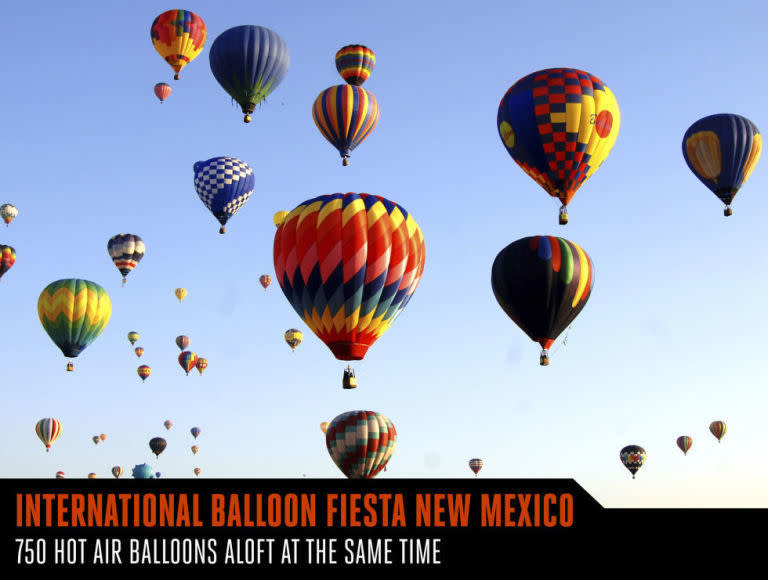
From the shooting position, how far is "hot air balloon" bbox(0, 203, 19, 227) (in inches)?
2181

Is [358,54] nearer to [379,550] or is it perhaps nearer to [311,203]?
[311,203]

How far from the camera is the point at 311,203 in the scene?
2797 cm

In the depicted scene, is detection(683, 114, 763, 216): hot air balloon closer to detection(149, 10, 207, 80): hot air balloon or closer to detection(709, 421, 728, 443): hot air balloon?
detection(149, 10, 207, 80): hot air balloon

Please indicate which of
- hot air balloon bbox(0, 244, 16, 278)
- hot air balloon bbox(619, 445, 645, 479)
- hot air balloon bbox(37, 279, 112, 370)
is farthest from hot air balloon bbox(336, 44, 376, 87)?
hot air balloon bbox(619, 445, 645, 479)

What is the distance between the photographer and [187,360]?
204 feet

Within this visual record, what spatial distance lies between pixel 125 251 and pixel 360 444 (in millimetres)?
14543

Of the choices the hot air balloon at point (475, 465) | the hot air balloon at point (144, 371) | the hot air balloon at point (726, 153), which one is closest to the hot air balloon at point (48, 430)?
the hot air balloon at point (144, 371)

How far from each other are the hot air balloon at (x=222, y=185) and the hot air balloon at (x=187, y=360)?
18.6 m

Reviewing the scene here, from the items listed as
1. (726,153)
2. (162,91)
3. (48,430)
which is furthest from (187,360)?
(726,153)

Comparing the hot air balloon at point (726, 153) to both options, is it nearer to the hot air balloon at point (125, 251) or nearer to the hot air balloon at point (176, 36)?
the hot air balloon at point (176, 36)

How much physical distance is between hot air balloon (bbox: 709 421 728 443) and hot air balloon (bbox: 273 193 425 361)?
111 feet

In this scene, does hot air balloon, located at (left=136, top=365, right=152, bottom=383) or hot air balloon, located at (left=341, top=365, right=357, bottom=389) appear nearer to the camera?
hot air balloon, located at (left=341, top=365, right=357, bottom=389)

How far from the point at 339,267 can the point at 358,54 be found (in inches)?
805

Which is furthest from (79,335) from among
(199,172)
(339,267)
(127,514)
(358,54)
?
(127,514)
